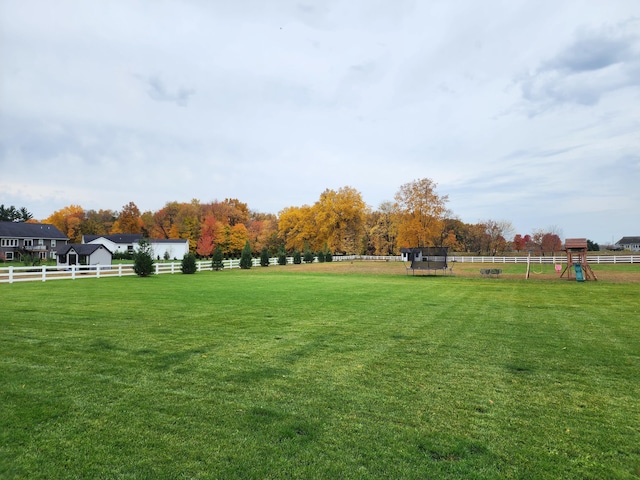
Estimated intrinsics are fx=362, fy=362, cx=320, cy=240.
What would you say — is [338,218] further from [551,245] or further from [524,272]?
[524,272]

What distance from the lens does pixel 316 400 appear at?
411cm

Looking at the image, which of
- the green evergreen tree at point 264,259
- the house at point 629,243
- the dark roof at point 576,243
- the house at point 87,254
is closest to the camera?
the dark roof at point 576,243

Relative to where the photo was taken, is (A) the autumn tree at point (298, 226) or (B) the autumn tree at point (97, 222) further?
(B) the autumn tree at point (97, 222)

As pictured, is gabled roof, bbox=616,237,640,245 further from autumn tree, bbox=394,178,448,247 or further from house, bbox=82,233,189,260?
house, bbox=82,233,189,260

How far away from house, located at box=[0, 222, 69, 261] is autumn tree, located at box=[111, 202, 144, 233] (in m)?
18.3

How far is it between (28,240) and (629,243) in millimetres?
142498

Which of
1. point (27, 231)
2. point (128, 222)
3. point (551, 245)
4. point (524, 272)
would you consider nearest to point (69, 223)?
point (128, 222)

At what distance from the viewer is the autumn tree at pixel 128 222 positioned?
79.5 metres

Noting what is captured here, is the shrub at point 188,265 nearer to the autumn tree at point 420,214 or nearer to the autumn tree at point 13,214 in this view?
the autumn tree at point 420,214

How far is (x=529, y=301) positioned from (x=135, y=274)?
24.8 metres

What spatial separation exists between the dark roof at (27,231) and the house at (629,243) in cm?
13474

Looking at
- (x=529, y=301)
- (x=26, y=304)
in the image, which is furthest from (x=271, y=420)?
(x=529, y=301)

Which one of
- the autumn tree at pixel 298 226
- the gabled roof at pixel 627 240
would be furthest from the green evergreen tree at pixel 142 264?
the gabled roof at pixel 627 240

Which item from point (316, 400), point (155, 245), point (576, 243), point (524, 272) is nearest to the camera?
point (316, 400)
